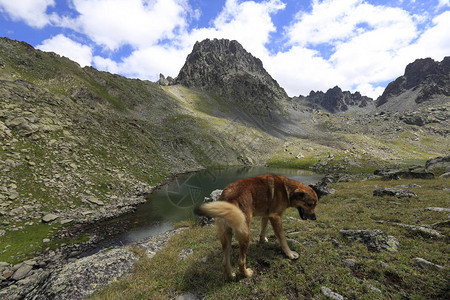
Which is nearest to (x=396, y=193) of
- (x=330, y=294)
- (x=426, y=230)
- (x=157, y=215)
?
(x=426, y=230)

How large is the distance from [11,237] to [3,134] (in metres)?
18.8

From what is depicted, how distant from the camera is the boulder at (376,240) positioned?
8227 millimetres

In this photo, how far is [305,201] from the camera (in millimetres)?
7789

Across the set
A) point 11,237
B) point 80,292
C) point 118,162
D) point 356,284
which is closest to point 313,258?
point 356,284

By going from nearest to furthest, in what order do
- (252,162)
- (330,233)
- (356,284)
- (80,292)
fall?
(356,284) < (80,292) < (330,233) < (252,162)

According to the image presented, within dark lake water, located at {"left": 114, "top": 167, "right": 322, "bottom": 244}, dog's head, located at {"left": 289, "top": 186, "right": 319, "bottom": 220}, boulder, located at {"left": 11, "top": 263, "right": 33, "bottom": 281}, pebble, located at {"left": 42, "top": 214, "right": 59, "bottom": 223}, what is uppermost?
dog's head, located at {"left": 289, "top": 186, "right": 319, "bottom": 220}

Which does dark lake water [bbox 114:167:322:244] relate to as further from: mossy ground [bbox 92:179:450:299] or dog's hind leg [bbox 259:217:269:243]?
dog's hind leg [bbox 259:217:269:243]

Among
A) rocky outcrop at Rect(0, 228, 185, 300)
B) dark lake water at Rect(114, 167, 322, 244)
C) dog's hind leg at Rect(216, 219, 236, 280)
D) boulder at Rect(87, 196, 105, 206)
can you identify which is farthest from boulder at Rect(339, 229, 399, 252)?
boulder at Rect(87, 196, 105, 206)

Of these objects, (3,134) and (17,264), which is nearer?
(17,264)

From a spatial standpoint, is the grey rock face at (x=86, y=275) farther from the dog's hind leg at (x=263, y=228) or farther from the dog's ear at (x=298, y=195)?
the dog's ear at (x=298, y=195)

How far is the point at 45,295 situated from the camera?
9.14 metres

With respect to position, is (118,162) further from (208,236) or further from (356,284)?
(356,284)

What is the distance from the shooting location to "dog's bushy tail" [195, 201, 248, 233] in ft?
18.7

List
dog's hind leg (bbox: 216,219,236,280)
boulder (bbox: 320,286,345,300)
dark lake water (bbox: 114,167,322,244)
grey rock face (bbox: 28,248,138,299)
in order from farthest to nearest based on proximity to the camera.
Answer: dark lake water (bbox: 114,167,322,244), grey rock face (bbox: 28,248,138,299), dog's hind leg (bbox: 216,219,236,280), boulder (bbox: 320,286,345,300)
